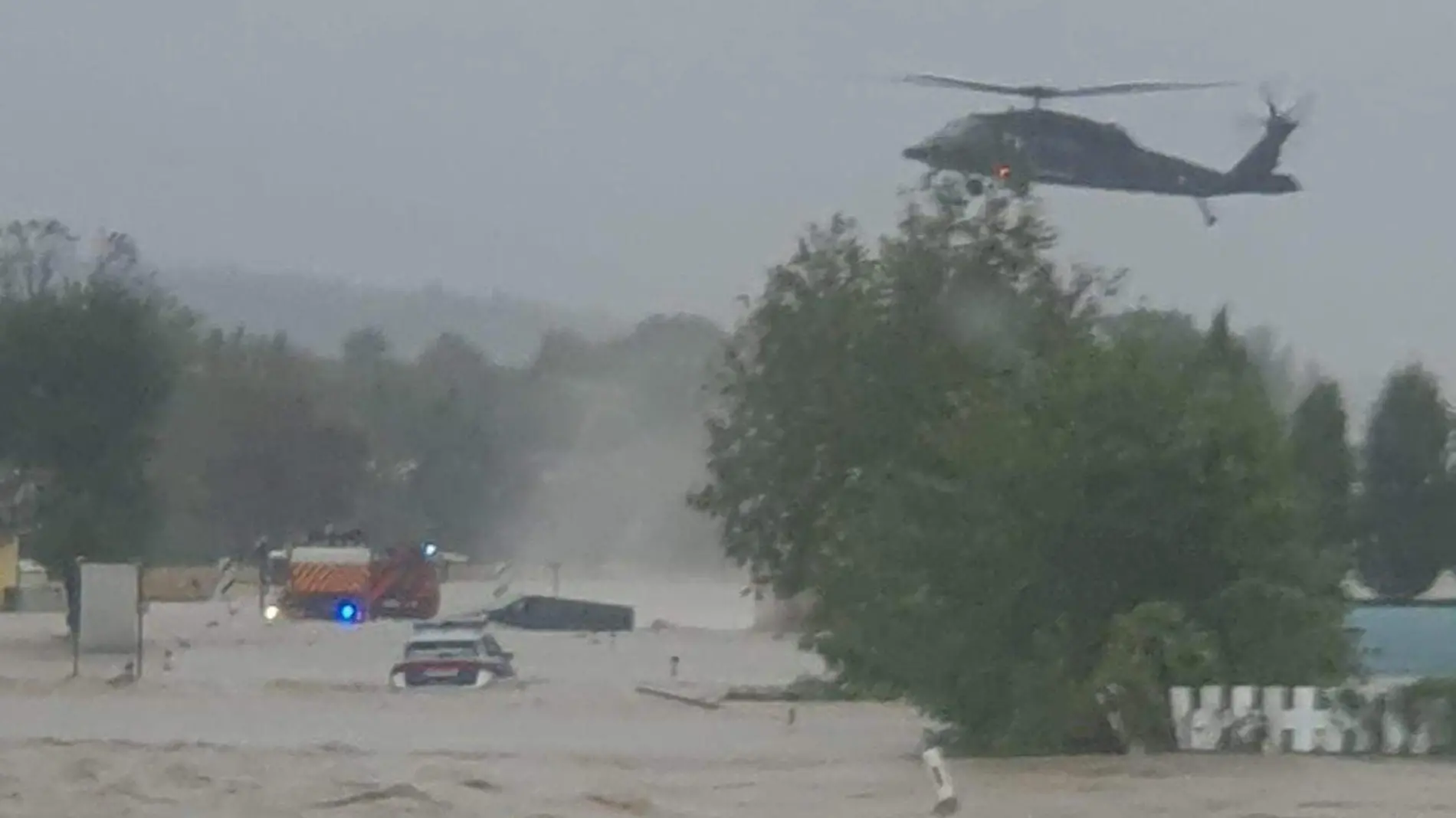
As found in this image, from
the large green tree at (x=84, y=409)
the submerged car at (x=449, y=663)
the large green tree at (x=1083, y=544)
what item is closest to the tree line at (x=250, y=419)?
the large green tree at (x=84, y=409)

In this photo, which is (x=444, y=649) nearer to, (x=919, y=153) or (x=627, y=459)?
(x=919, y=153)

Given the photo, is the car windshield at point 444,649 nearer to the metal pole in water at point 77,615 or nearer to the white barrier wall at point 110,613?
the metal pole in water at point 77,615

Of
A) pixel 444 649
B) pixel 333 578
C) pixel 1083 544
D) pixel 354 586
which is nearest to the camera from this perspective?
pixel 1083 544

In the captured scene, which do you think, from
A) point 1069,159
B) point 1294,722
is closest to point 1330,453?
point 1069,159

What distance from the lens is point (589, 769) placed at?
2712 cm

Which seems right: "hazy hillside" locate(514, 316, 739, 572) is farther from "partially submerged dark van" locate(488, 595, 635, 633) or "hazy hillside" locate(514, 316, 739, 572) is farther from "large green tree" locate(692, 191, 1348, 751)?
"large green tree" locate(692, 191, 1348, 751)

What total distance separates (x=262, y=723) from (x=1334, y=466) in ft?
72.4

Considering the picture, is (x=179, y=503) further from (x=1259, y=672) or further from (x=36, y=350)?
(x=1259, y=672)

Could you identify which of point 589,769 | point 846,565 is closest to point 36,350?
point 846,565

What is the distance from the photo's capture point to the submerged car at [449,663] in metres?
44.6

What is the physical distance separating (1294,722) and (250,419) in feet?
270

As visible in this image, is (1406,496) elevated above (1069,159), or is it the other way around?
(1069,159)

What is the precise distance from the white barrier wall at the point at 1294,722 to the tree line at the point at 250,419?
40.4 metres

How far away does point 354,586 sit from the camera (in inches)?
2958
